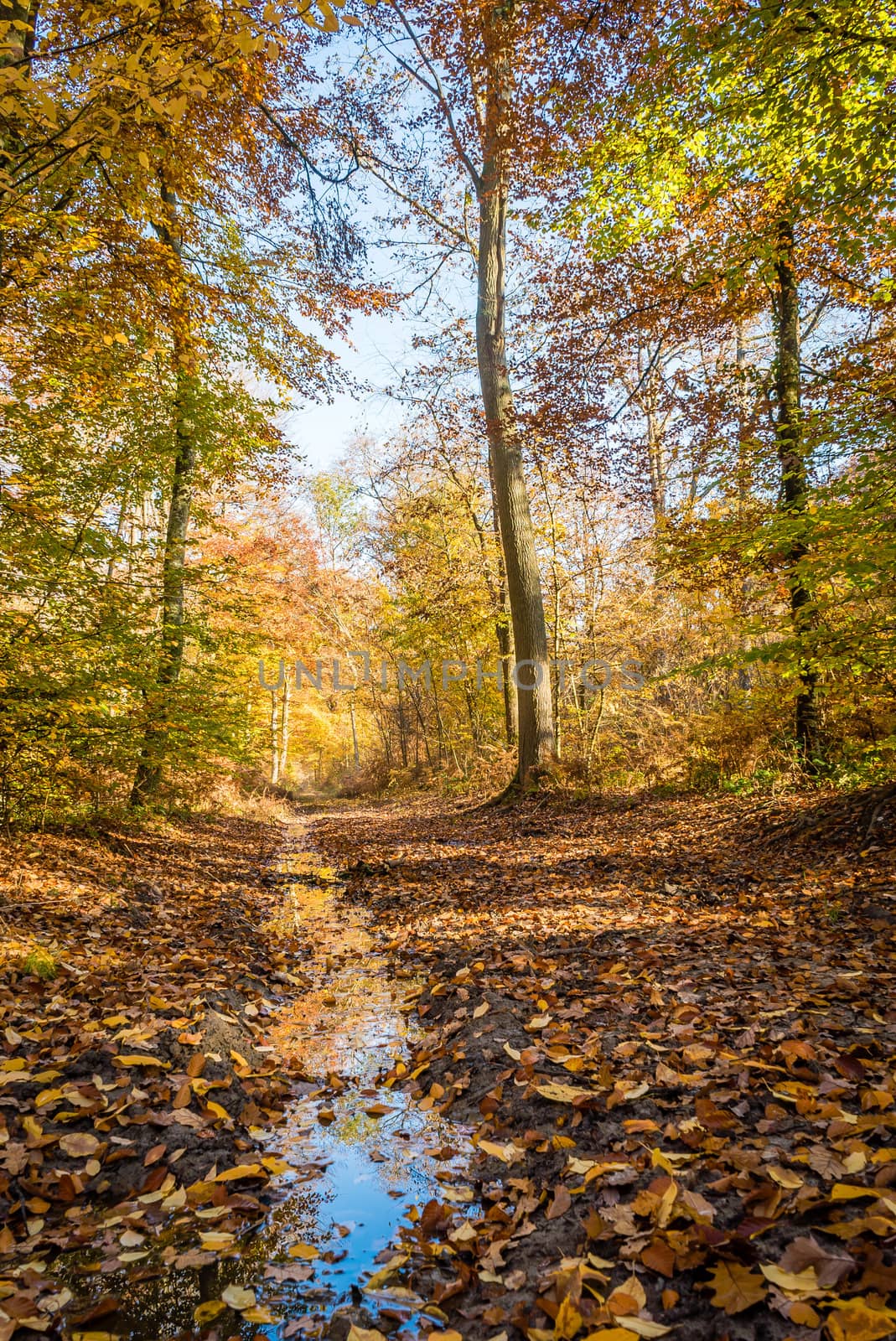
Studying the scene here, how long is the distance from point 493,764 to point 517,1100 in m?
13.0

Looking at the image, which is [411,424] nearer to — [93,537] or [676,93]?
[676,93]

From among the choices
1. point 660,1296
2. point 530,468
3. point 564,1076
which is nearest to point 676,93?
point 530,468

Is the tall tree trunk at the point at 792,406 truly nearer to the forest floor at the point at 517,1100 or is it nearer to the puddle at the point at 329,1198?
the forest floor at the point at 517,1100

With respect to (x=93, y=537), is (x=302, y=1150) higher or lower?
lower

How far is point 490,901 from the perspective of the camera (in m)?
6.00

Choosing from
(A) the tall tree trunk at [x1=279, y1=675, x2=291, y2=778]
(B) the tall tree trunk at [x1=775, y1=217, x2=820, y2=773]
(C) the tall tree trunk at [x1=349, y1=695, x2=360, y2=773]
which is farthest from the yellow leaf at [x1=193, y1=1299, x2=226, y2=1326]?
(C) the tall tree trunk at [x1=349, y1=695, x2=360, y2=773]

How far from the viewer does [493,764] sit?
15.7m

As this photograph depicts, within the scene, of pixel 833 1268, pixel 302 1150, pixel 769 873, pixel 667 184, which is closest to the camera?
pixel 833 1268

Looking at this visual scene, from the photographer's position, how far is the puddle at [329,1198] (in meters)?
1.82

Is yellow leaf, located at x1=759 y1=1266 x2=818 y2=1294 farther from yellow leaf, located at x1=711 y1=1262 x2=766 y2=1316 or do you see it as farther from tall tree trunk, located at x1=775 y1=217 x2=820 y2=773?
tall tree trunk, located at x1=775 y1=217 x2=820 y2=773

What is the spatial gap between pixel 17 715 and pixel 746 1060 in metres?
6.07

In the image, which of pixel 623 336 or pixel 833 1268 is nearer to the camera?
pixel 833 1268

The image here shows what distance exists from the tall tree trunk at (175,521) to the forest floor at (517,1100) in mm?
2311

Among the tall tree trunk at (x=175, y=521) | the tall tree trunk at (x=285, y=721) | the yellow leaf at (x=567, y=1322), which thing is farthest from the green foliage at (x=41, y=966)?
the tall tree trunk at (x=285, y=721)
